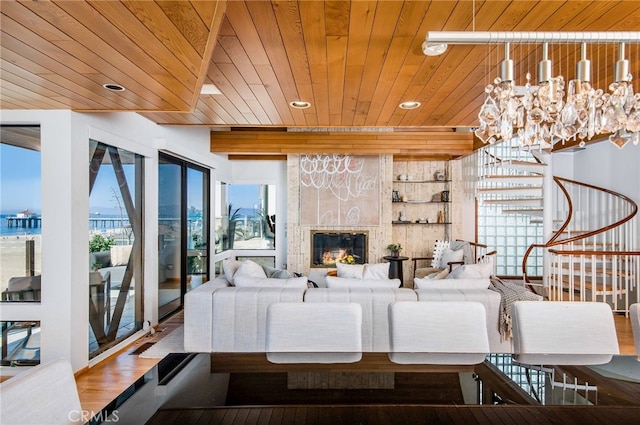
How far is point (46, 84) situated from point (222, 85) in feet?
3.80

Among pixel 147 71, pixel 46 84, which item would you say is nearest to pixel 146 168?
pixel 46 84

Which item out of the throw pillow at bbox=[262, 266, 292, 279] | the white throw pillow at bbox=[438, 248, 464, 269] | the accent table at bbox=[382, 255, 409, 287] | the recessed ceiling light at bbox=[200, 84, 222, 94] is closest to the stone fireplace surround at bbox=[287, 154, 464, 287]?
the accent table at bbox=[382, 255, 409, 287]

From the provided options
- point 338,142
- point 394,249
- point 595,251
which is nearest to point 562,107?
point 595,251

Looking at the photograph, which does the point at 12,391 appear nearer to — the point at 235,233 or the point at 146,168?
the point at 146,168

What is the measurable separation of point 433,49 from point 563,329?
1.70m

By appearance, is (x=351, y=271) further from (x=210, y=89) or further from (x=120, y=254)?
(x=120, y=254)

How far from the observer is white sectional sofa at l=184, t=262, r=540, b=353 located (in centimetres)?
316

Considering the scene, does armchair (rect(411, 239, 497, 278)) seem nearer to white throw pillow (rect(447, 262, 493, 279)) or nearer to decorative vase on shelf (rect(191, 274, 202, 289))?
white throw pillow (rect(447, 262, 493, 279))

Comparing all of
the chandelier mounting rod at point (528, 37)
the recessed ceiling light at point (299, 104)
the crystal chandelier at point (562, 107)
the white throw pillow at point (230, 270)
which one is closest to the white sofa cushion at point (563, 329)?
the crystal chandelier at point (562, 107)

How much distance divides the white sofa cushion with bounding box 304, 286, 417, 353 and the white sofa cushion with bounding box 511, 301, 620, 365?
132 cm

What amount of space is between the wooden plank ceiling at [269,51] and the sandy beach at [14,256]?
1.09m

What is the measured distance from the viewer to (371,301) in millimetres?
3170

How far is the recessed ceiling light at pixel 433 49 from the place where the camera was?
211 centimetres

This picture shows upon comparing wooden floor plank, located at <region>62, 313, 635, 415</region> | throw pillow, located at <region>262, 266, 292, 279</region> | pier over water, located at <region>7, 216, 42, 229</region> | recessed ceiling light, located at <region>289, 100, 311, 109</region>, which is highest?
A: recessed ceiling light, located at <region>289, 100, 311, 109</region>
